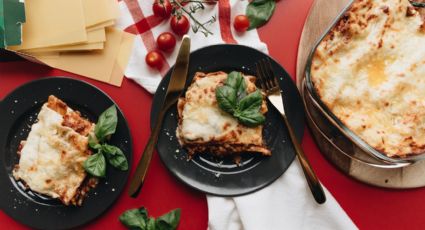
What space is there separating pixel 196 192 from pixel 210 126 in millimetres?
454

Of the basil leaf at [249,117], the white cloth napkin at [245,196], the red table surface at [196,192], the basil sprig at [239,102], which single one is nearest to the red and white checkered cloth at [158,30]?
the white cloth napkin at [245,196]

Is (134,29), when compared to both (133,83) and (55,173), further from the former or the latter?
(55,173)

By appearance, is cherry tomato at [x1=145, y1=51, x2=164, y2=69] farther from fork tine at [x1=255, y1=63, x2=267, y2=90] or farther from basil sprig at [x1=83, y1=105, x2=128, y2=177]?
fork tine at [x1=255, y1=63, x2=267, y2=90]

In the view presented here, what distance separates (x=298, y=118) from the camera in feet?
8.54

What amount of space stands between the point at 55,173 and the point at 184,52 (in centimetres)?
97

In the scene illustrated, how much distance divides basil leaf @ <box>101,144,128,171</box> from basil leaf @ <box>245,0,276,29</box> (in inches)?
42.9

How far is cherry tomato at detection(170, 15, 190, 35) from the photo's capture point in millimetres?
2688

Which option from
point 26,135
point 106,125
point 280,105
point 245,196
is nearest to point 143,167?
point 106,125

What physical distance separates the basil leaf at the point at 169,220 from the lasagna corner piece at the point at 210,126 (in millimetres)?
343

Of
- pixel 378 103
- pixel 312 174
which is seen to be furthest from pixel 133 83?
pixel 378 103

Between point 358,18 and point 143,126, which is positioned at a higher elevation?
point 358,18

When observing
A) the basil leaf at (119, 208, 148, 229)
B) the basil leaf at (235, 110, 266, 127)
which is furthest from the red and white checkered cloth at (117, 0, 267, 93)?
the basil leaf at (119, 208, 148, 229)

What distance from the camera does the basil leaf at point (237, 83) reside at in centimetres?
246

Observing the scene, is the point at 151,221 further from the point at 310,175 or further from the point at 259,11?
the point at 259,11
